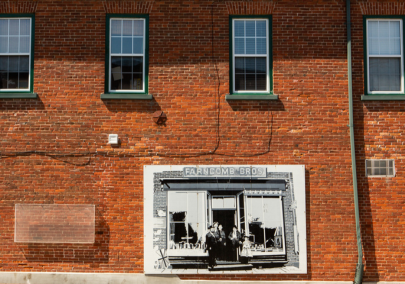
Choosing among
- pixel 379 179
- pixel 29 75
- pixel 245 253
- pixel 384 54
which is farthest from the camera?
pixel 384 54

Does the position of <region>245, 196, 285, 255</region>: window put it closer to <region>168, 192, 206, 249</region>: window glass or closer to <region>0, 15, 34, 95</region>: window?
<region>168, 192, 206, 249</region>: window glass

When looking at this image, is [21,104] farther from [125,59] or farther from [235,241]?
[235,241]

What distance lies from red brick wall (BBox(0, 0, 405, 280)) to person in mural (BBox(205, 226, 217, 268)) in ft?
1.30

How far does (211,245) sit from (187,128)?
2715 mm

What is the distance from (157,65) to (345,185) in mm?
5152

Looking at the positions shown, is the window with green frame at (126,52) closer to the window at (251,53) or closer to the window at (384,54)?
the window at (251,53)

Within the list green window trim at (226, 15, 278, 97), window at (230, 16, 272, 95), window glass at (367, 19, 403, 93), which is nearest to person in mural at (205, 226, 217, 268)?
green window trim at (226, 15, 278, 97)

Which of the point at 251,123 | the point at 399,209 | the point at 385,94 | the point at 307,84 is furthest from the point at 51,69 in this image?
the point at 399,209

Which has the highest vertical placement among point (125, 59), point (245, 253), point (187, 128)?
point (125, 59)

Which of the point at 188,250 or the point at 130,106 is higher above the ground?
the point at 130,106

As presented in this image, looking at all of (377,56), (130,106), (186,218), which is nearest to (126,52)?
(130,106)

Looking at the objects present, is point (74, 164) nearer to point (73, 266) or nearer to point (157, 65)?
point (73, 266)

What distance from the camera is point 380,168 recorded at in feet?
29.7

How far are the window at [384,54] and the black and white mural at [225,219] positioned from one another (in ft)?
9.40
